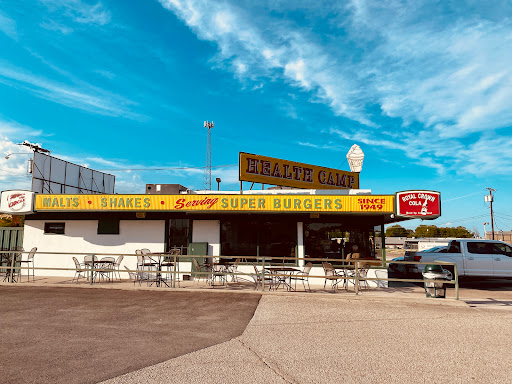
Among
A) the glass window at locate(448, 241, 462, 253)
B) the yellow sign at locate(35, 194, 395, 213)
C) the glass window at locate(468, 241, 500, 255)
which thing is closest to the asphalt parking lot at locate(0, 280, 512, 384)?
the yellow sign at locate(35, 194, 395, 213)

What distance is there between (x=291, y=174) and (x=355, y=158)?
4465 mm

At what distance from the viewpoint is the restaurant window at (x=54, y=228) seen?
1526 centimetres

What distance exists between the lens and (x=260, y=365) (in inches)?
201

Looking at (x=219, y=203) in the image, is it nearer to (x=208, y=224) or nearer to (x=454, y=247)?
(x=208, y=224)

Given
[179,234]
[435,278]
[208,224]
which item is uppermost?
[208,224]

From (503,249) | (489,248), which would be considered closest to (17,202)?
(489,248)

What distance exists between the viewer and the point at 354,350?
584 centimetres

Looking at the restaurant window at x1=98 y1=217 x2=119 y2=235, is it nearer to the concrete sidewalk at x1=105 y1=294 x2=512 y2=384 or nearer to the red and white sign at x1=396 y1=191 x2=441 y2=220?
the concrete sidewalk at x1=105 y1=294 x2=512 y2=384

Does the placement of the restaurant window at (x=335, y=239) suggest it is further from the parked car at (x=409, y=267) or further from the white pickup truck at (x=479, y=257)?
the white pickup truck at (x=479, y=257)

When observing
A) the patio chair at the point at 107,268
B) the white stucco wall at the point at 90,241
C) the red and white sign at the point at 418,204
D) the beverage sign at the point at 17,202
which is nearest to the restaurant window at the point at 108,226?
the white stucco wall at the point at 90,241

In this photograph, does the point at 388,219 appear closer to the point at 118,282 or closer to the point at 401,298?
the point at 401,298

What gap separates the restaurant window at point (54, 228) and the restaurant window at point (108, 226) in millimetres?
1743

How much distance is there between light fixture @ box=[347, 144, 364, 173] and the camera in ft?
65.8

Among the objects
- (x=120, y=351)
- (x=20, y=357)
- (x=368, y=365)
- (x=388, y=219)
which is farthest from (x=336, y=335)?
(x=388, y=219)
